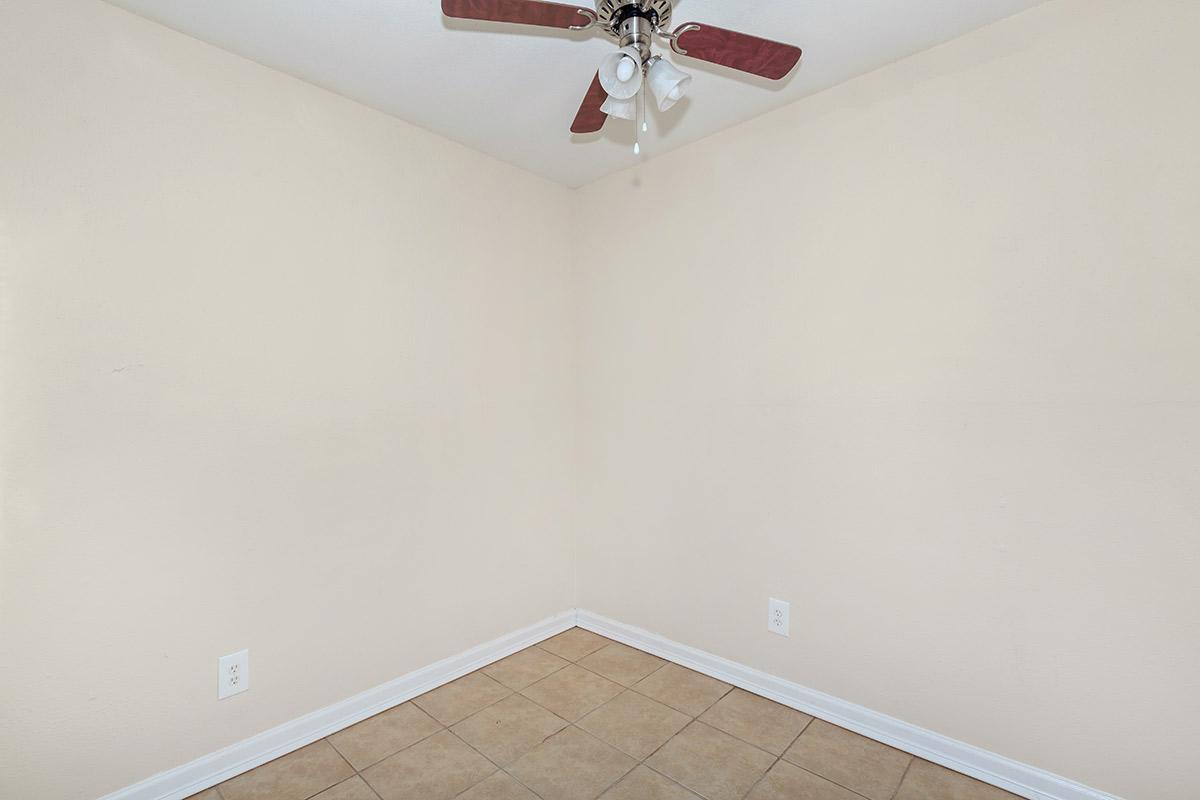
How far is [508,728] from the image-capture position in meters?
2.14

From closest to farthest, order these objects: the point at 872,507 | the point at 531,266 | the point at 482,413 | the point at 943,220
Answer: the point at 943,220 < the point at 872,507 < the point at 482,413 < the point at 531,266

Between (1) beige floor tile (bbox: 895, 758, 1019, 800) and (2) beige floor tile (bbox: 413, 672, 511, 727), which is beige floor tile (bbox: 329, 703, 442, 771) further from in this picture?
(1) beige floor tile (bbox: 895, 758, 1019, 800)

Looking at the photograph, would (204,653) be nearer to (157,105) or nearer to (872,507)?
(157,105)

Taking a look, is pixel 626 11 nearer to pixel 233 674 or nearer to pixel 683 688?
pixel 233 674

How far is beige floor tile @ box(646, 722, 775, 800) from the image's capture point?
5.97 feet

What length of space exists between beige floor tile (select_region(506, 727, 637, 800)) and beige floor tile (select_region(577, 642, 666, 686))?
46cm

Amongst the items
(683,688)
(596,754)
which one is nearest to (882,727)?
(683,688)

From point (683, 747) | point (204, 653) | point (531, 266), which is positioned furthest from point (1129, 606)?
point (204, 653)

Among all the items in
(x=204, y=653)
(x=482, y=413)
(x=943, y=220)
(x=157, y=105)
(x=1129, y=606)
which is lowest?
(x=204, y=653)

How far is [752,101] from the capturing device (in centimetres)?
223

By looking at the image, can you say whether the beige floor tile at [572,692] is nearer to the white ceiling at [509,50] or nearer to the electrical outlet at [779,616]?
the electrical outlet at [779,616]

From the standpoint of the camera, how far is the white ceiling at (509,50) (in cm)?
171

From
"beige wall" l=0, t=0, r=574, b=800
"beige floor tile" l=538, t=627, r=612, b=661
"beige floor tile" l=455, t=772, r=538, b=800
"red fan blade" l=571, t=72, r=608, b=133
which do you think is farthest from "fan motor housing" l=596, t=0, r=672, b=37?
"beige floor tile" l=538, t=627, r=612, b=661

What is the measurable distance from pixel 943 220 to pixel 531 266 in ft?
5.89
